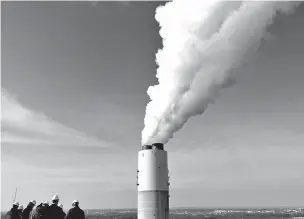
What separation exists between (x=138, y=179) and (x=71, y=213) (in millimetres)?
7741

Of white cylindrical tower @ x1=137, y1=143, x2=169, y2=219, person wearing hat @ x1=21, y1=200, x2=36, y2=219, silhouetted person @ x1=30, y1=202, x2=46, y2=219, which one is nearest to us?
silhouetted person @ x1=30, y1=202, x2=46, y2=219

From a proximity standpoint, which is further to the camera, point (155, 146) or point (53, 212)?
point (155, 146)

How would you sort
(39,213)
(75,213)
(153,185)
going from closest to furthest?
(75,213) → (39,213) → (153,185)

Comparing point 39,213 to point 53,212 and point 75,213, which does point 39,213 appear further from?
point 75,213

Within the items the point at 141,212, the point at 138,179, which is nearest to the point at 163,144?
the point at 138,179

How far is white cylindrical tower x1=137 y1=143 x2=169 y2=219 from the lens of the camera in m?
21.9

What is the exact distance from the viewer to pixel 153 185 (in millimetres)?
21891

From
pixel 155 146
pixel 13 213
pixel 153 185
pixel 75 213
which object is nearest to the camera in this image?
pixel 75 213

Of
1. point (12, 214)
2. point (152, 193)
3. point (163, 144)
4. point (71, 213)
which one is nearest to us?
point (71, 213)

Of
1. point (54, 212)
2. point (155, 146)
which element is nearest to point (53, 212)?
point (54, 212)

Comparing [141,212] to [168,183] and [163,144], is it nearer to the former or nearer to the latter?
[168,183]

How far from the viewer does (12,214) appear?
1920 cm

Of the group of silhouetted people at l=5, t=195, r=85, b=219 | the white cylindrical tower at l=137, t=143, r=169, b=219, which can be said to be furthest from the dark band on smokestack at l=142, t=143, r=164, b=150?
the group of silhouetted people at l=5, t=195, r=85, b=219

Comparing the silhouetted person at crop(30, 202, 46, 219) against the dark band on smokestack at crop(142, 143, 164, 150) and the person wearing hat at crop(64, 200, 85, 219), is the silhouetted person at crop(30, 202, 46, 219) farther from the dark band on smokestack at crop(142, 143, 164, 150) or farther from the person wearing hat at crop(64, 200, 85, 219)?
the dark band on smokestack at crop(142, 143, 164, 150)
